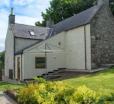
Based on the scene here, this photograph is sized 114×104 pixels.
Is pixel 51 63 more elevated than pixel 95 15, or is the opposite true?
pixel 95 15

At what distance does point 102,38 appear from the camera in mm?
32625

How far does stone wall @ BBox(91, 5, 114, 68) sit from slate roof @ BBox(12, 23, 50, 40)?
1000 centimetres

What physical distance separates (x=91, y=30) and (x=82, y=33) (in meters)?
1.21

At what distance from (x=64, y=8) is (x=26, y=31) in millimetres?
16039

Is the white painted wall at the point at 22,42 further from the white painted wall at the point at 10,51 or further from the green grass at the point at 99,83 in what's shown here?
the green grass at the point at 99,83

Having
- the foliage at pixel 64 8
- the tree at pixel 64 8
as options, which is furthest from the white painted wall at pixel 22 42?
the tree at pixel 64 8

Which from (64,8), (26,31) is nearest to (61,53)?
(26,31)

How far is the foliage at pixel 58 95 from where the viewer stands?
9375mm

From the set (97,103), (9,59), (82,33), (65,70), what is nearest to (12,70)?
(9,59)

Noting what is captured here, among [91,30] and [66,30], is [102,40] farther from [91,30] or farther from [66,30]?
[66,30]

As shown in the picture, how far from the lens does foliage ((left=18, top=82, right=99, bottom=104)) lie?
369 inches

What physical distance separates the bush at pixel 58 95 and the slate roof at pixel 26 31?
27.2 m

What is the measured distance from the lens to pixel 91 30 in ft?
103

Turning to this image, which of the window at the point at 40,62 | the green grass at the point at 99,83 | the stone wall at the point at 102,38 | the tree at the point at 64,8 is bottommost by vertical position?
the green grass at the point at 99,83
